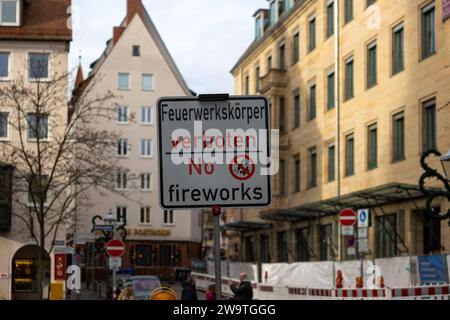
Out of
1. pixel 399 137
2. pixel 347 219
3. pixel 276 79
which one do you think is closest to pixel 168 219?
pixel 276 79

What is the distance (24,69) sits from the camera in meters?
56.2

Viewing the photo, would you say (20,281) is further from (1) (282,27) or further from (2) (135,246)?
(2) (135,246)

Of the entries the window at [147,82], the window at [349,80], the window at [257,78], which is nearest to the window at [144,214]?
the window at [147,82]

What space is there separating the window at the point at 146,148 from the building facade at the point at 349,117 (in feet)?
71.1

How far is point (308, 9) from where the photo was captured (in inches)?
2103

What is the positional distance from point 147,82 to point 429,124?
5113 centimetres

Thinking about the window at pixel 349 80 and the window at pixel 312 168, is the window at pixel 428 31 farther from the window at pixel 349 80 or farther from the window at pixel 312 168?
the window at pixel 312 168

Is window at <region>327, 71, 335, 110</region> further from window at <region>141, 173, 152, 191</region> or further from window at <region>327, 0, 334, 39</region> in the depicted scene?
window at <region>141, 173, 152, 191</region>

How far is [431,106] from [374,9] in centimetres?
701

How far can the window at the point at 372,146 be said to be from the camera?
43.5 m

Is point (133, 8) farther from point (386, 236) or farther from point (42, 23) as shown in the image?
point (386, 236)

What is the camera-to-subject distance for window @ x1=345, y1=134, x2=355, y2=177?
4644 cm

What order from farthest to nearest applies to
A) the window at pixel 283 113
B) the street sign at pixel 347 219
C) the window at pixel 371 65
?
the window at pixel 283 113 < the window at pixel 371 65 < the street sign at pixel 347 219

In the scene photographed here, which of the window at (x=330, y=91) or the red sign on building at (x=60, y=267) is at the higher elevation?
the window at (x=330, y=91)
